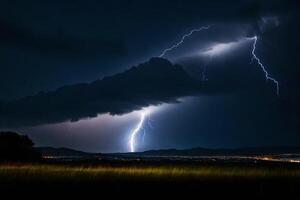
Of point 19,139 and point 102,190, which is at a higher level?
point 19,139

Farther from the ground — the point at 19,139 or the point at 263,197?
the point at 19,139

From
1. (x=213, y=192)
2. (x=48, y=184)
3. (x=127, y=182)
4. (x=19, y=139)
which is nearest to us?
(x=213, y=192)

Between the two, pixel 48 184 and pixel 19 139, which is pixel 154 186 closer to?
pixel 48 184

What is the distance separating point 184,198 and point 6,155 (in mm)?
40865

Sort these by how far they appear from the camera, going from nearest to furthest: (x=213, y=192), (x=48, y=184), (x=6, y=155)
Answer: (x=213, y=192) < (x=48, y=184) < (x=6, y=155)

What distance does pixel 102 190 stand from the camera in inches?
1049

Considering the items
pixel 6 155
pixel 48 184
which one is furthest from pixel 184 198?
pixel 6 155

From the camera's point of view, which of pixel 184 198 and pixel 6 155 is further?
pixel 6 155

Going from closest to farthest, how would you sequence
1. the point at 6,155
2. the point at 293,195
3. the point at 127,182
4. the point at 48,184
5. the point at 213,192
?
1. the point at 293,195
2. the point at 213,192
3. the point at 48,184
4. the point at 127,182
5. the point at 6,155

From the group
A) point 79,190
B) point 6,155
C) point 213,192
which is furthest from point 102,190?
point 6,155

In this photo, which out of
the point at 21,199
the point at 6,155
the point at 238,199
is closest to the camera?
the point at 21,199

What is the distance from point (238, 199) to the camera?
23.4 meters

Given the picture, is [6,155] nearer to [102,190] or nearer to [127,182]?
[127,182]

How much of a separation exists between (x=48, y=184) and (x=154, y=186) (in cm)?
532
